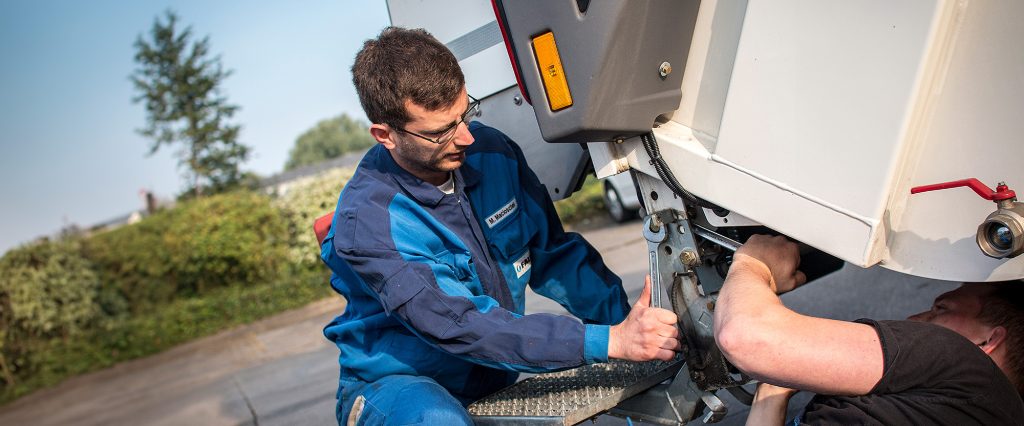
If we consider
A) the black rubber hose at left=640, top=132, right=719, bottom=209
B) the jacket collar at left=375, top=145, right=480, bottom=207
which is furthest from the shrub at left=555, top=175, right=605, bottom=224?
the black rubber hose at left=640, top=132, right=719, bottom=209

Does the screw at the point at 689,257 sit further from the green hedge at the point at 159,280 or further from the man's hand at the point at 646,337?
the green hedge at the point at 159,280

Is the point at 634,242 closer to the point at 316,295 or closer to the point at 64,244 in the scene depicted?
the point at 316,295

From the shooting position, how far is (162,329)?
401 inches

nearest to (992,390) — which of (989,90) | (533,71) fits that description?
(989,90)

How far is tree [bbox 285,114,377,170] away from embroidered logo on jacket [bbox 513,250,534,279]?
65195mm

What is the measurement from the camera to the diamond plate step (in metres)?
2.20

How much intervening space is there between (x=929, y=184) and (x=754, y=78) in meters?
0.43

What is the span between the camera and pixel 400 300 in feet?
7.08

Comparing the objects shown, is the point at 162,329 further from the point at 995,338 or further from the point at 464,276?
the point at 995,338

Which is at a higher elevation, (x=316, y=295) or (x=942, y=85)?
(x=942, y=85)

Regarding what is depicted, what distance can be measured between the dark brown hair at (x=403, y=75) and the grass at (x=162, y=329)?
873 centimetres

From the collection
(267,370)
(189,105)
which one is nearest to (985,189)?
(267,370)

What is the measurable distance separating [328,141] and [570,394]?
69.6 metres

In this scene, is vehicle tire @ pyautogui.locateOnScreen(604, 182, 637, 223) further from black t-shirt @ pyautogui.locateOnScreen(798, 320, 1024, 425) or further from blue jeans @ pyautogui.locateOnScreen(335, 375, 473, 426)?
black t-shirt @ pyautogui.locateOnScreen(798, 320, 1024, 425)
